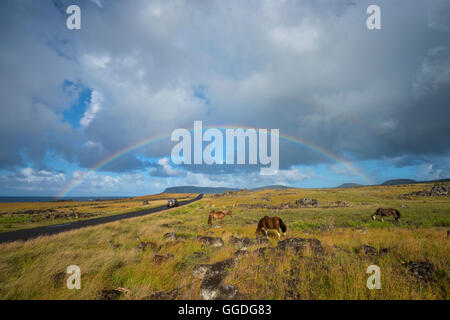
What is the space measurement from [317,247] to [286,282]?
134 inches

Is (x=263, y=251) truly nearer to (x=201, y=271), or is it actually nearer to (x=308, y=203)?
(x=201, y=271)

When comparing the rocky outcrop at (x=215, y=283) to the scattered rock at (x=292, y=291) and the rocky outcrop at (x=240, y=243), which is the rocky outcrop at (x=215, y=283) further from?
the rocky outcrop at (x=240, y=243)

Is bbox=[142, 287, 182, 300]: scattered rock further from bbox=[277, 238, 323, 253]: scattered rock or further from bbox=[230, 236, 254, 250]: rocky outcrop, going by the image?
bbox=[277, 238, 323, 253]: scattered rock

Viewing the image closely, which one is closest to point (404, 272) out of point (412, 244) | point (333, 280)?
point (333, 280)

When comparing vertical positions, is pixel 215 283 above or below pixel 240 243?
above

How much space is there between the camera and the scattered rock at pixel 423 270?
4.73 m

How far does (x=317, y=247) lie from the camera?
24.2 feet

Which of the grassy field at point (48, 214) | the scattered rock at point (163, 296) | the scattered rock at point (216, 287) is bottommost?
the grassy field at point (48, 214)

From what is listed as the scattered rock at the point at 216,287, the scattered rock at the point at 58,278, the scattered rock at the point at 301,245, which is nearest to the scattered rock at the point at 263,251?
the scattered rock at the point at 301,245

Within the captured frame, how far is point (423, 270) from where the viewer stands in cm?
496

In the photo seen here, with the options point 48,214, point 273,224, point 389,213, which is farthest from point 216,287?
point 48,214
